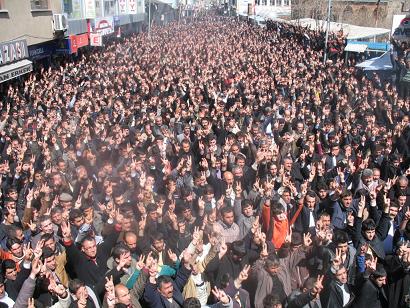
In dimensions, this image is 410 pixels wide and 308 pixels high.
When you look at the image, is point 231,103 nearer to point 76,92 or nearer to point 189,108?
point 189,108

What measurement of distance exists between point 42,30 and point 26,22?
140cm

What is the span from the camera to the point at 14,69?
13859mm

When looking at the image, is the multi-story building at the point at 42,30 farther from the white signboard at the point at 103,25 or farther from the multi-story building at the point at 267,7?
the multi-story building at the point at 267,7

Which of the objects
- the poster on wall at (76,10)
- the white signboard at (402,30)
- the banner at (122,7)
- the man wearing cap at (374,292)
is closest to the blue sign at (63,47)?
the poster on wall at (76,10)

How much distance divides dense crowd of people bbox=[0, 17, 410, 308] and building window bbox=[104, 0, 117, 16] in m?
16.3

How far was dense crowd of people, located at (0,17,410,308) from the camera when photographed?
4.24 m

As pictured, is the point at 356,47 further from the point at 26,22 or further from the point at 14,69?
the point at 14,69

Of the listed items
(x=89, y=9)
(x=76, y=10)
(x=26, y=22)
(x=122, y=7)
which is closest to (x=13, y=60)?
(x=26, y=22)

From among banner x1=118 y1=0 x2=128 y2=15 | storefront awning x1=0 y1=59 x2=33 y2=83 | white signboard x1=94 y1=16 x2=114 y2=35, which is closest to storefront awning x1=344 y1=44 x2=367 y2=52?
white signboard x1=94 y1=16 x2=114 y2=35

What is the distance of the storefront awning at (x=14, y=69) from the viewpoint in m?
13.2

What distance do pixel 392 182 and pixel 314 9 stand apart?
1440 inches

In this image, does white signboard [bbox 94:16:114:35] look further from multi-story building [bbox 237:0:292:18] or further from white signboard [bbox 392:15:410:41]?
multi-story building [bbox 237:0:292:18]

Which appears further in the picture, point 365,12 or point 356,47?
point 365,12

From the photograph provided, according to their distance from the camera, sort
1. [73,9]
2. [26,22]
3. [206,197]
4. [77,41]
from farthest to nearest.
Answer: [73,9] → [77,41] → [26,22] → [206,197]
